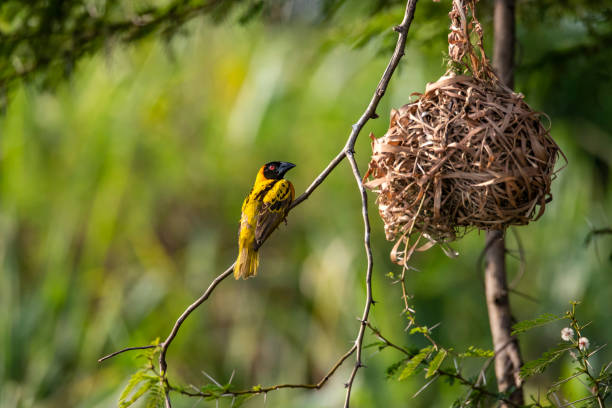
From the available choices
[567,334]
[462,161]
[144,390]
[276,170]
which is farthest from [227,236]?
[567,334]

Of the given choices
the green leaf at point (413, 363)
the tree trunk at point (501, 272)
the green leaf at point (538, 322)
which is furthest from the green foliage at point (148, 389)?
the tree trunk at point (501, 272)

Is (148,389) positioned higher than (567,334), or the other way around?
(148,389)

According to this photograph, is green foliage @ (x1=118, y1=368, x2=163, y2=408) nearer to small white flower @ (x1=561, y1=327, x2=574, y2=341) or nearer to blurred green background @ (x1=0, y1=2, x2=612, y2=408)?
small white flower @ (x1=561, y1=327, x2=574, y2=341)

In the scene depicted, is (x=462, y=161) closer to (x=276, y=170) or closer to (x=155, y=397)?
(x=155, y=397)

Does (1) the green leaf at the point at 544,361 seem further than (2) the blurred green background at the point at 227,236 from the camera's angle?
No

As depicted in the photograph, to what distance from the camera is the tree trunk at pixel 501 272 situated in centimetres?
332

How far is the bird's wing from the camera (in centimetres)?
312

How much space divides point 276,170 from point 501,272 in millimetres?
1317

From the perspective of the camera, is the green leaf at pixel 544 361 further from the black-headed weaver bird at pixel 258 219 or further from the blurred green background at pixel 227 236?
the blurred green background at pixel 227 236

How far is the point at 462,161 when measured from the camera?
2158 mm

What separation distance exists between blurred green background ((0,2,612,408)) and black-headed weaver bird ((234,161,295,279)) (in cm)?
268

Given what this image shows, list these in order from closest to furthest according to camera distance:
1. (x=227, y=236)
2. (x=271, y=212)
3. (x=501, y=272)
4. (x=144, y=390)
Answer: (x=144, y=390), (x=271, y=212), (x=501, y=272), (x=227, y=236)

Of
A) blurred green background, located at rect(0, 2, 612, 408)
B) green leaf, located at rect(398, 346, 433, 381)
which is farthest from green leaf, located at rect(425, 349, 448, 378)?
blurred green background, located at rect(0, 2, 612, 408)

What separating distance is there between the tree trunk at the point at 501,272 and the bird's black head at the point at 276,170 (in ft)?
3.71
